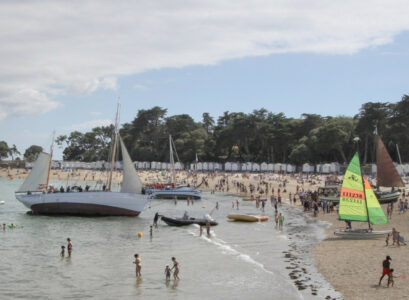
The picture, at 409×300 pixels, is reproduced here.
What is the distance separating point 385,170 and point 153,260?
112 ft

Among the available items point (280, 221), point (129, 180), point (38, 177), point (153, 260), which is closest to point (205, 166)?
point (38, 177)

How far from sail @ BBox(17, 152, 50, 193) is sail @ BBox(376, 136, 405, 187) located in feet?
123

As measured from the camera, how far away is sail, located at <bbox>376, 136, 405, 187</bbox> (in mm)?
51312

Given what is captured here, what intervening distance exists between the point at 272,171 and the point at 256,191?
30.5 meters

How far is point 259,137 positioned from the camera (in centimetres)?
12812

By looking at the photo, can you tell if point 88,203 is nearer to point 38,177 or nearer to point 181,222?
point 38,177

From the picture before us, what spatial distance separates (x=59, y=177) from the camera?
14425cm

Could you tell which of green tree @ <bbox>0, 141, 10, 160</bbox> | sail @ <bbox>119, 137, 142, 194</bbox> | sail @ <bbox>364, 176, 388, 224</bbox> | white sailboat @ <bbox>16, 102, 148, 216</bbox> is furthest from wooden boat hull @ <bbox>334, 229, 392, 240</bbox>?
green tree @ <bbox>0, 141, 10, 160</bbox>

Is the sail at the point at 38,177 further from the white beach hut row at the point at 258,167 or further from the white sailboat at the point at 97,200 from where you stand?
the white beach hut row at the point at 258,167

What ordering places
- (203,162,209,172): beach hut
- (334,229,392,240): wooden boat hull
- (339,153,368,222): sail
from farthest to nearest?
(203,162,209,172): beach hut, (339,153,368,222): sail, (334,229,392,240): wooden boat hull

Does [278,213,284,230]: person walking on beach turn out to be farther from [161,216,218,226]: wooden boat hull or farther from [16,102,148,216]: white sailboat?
[16,102,148,216]: white sailboat

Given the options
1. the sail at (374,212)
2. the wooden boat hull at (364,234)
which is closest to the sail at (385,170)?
the sail at (374,212)

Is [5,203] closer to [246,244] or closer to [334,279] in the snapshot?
[246,244]

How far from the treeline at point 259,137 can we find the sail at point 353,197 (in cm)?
6699
